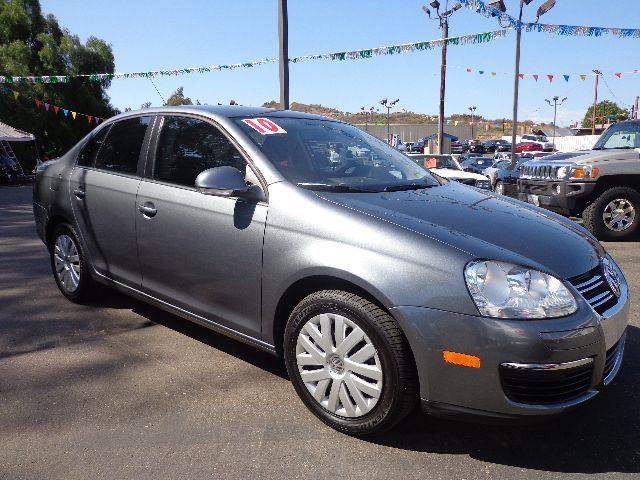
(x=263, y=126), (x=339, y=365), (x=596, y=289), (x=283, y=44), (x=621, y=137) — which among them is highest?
(x=283, y=44)

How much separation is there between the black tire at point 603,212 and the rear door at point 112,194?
6.52m

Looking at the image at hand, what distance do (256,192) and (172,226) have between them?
0.71 metres

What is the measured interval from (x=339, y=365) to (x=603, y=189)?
6809mm

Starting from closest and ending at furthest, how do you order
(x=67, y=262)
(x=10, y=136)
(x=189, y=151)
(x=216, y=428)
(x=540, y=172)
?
(x=216, y=428) < (x=189, y=151) < (x=67, y=262) < (x=540, y=172) < (x=10, y=136)

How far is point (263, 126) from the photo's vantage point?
3410 millimetres

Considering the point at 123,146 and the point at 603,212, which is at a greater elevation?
the point at 123,146

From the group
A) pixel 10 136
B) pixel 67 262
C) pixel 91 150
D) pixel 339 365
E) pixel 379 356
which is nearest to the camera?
pixel 379 356

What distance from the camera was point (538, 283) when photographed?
2320 millimetres

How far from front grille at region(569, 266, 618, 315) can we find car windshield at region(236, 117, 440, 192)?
1.13 m

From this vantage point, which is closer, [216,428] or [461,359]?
[461,359]

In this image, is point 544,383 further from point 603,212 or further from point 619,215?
point 619,215

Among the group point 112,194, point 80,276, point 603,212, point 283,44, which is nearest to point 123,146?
point 112,194

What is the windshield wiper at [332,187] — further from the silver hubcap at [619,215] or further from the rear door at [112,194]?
the silver hubcap at [619,215]

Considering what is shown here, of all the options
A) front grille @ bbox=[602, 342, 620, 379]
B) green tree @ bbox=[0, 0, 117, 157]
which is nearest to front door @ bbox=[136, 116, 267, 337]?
front grille @ bbox=[602, 342, 620, 379]
